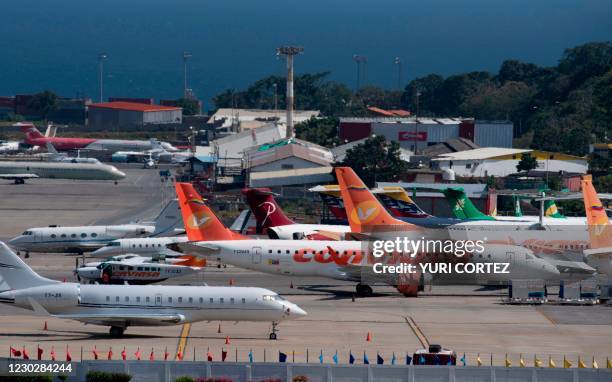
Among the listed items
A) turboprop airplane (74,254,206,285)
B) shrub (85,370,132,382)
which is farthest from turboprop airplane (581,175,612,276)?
shrub (85,370,132,382)

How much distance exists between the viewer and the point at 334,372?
46.2 meters

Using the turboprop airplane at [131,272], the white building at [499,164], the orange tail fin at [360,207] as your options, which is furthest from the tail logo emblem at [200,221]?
the white building at [499,164]

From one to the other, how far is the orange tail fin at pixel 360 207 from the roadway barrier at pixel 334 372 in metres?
28.8

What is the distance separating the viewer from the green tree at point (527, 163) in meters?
144

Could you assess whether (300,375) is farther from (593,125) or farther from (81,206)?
(593,125)

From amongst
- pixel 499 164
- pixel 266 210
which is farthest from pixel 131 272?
pixel 499 164

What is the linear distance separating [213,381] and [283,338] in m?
13.2

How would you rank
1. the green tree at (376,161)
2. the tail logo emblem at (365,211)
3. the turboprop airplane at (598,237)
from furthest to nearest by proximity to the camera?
the green tree at (376,161)
the tail logo emblem at (365,211)
the turboprop airplane at (598,237)

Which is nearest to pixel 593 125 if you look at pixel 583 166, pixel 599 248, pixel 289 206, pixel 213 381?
pixel 583 166

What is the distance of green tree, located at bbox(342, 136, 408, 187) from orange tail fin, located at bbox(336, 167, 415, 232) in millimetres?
67233

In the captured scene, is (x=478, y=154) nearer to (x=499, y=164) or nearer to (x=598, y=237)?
(x=499, y=164)

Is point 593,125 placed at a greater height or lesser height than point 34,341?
greater

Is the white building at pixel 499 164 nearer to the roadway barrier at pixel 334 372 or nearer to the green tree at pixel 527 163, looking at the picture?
the green tree at pixel 527 163

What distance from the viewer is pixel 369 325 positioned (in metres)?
62.3
